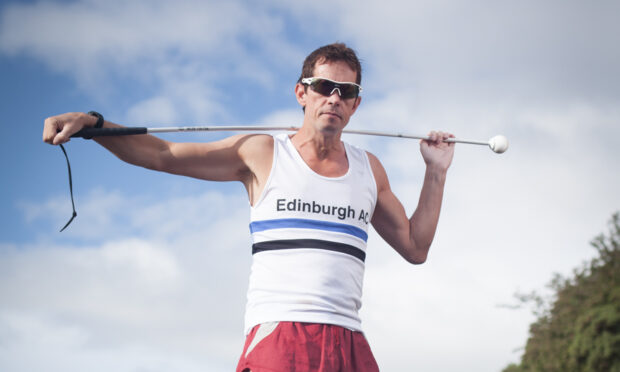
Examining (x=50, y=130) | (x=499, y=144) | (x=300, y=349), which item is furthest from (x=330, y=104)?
(x=50, y=130)

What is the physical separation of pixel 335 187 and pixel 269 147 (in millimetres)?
530

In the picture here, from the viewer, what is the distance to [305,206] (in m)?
3.89

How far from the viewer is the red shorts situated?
3.57 metres

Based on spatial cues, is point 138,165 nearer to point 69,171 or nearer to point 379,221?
point 69,171

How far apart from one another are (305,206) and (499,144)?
6.12ft

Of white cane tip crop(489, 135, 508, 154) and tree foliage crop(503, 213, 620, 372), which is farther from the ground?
tree foliage crop(503, 213, 620, 372)

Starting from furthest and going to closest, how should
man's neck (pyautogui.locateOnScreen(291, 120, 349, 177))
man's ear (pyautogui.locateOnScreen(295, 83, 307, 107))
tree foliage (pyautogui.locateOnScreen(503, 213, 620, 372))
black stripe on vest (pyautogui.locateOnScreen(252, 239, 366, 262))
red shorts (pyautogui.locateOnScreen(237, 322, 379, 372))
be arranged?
tree foliage (pyautogui.locateOnScreen(503, 213, 620, 372)) < man's ear (pyautogui.locateOnScreen(295, 83, 307, 107)) < man's neck (pyautogui.locateOnScreen(291, 120, 349, 177)) < black stripe on vest (pyautogui.locateOnScreen(252, 239, 366, 262)) < red shorts (pyautogui.locateOnScreen(237, 322, 379, 372))

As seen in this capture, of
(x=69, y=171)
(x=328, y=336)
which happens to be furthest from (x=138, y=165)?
(x=328, y=336)

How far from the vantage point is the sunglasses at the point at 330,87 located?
432 centimetres

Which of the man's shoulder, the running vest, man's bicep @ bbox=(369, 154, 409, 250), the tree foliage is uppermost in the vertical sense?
the tree foliage

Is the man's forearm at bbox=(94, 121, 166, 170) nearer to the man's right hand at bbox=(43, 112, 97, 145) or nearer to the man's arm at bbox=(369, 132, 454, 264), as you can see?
the man's right hand at bbox=(43, 112, 97, 145)

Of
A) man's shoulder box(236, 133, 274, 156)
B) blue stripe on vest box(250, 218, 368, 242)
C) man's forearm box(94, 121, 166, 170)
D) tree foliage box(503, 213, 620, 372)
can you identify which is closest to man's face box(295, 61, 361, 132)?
man's shoulder box(236, 133, 274, 156)

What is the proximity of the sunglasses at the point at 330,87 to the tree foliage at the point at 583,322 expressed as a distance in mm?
23008

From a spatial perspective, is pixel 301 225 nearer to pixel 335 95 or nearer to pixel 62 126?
pixel 335 95
